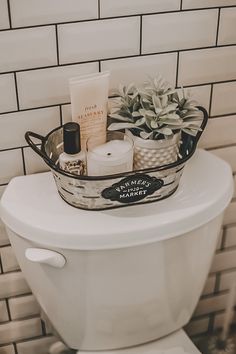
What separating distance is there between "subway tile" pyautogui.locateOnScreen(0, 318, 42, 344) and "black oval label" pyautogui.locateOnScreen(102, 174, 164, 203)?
456 millimetres

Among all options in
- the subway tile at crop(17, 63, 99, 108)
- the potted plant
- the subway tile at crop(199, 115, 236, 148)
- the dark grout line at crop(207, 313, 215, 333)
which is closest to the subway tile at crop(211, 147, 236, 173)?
the subway tile at crop(199, 115, 236, 148)

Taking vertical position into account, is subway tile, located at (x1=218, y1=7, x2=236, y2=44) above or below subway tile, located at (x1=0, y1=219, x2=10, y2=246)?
above

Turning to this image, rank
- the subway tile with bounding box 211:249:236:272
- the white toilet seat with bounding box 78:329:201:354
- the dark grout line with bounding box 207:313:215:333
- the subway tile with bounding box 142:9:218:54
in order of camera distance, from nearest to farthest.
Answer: the subway tile with bounding box 142:9:218:54
the white toilet seat with bounding box 78:329:201:354
the subway tile with bounding box 211:249:236:272
the dark grout line with bounding box 207:313:215:333

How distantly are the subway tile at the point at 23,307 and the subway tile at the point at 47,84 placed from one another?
1.41 ft

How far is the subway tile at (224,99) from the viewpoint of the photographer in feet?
3.57

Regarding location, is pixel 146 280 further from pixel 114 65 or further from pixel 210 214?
pixel 114 65

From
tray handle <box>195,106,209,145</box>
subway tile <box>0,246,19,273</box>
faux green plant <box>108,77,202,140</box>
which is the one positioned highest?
faux green plant <box>108,77,202,140</box>

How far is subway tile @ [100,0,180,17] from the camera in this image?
0.94m

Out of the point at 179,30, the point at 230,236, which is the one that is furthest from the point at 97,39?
the point at 230,236

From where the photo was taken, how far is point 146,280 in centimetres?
96

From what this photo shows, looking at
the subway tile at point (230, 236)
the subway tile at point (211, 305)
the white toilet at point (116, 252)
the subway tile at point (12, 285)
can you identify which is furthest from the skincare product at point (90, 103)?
the subway tile at point (211, 305)

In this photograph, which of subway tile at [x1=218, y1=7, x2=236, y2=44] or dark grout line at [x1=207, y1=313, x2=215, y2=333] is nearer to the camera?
subway tile at [x1=218, y1=7, x2=236, y2=44]

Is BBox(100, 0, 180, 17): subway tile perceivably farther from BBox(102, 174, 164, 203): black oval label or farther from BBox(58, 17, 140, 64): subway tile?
BBox(102, 174, 164, 203): black oval label

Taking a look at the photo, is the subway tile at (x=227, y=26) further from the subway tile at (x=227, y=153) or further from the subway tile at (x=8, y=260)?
the subway tile at (x=8, y=260)
